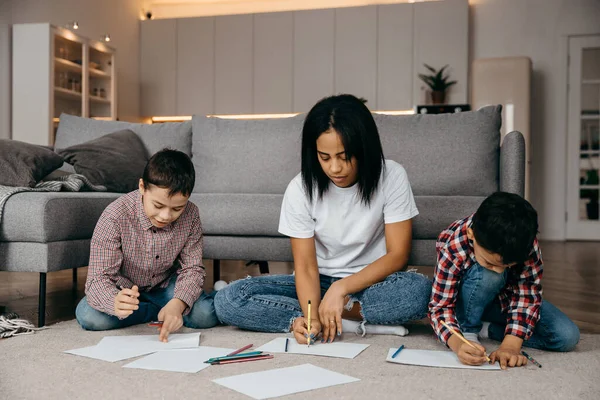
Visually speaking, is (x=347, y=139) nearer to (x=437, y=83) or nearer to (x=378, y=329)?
(x=378, y=329)

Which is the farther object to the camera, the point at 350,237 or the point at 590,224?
the point at 590,224

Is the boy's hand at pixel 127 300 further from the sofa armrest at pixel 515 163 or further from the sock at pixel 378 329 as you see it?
the sofa armrest at pixel 515 163

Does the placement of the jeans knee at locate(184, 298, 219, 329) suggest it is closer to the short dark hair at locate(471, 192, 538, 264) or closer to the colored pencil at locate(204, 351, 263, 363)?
the colored pencil at locate(204, 351, 263, 363)

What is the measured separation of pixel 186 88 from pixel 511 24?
3.43 m

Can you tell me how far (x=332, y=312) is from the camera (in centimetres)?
149

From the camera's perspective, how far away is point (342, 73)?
6113mm

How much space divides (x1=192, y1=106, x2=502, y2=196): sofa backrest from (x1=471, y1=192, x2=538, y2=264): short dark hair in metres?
1.14

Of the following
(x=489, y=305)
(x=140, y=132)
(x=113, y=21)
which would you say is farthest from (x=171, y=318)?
(x=113, y=21)

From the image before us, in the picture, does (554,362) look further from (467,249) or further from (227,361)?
(227,361)

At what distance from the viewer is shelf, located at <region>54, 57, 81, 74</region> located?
15.6 feet

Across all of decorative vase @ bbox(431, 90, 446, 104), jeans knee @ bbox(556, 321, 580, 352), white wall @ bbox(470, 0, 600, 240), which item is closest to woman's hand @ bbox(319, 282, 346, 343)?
jeans knee @ bbox(556, 321, 580, 352)

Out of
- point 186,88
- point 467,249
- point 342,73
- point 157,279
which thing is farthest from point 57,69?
point 467,249

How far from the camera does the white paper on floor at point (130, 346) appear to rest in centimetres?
141

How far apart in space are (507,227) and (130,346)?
36.9 inches
